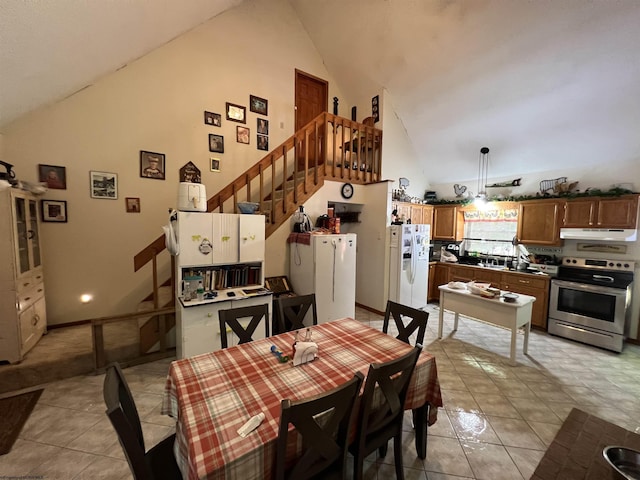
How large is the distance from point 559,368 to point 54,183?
21.8 feet

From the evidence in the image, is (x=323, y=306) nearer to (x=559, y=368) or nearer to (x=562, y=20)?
(x=559, y=368)

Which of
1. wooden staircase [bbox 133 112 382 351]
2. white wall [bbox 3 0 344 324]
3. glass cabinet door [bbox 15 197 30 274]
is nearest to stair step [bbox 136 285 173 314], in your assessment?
wooden staircase [bbox 133 112 382 351]

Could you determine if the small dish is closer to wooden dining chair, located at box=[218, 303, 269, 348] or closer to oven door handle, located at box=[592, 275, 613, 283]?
oven door handle, located at box=[592, 275, 613, 283]

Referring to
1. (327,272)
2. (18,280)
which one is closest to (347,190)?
(327,272)

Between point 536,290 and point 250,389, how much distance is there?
4.77 m

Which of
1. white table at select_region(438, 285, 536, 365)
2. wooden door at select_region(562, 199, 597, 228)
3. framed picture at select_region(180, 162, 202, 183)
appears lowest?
white table at select_region(438, 285, 536, 365)

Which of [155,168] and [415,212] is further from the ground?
[155,168]

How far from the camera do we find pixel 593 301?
11.8 ft

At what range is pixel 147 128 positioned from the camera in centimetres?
379

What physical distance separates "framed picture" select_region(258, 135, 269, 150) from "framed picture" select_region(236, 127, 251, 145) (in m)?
0.24

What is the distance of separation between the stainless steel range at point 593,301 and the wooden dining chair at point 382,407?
12.5 feet

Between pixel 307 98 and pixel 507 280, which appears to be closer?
pixel 507 280

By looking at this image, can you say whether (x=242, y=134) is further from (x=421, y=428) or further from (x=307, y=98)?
(x=421, y=428)

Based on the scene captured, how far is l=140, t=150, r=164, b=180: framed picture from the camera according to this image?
379cm
